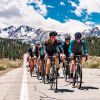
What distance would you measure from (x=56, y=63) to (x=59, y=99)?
290cm

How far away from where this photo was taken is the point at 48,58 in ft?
45.1

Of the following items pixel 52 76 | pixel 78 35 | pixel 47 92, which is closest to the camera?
pixel 47 92

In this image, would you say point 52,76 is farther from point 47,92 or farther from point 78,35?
point 78,35

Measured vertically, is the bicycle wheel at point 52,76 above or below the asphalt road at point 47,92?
above

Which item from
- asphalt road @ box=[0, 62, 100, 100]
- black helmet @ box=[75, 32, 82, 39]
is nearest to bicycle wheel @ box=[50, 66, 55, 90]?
asphalt road @ box=[0, 62, 100, 100]

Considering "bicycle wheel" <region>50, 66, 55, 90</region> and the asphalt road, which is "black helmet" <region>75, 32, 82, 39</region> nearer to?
"bicycle wheel" <region>50, 66, 55, 90</region>

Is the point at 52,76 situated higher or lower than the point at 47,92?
higher

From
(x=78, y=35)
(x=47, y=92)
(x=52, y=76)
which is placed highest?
(x=78, y=35)

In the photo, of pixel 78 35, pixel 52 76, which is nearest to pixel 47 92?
pixel 52 76

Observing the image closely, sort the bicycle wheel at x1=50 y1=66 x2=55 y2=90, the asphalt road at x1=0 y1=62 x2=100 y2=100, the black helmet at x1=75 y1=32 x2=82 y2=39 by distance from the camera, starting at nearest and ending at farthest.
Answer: the asphalt road at x1=0 y1=62 x2=100 y2=100 → the bicycle wheel at x1=50 y1=66 x2=55 y2=90 → the black helmet at x1=75 y1=32 x2=82 y2=39

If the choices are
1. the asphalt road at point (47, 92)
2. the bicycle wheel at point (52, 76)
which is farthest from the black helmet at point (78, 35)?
the asphalt road at point (47, 92)

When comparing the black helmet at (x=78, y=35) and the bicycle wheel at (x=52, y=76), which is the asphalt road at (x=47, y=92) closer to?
the bicycle wheel at (x=52, y=76)

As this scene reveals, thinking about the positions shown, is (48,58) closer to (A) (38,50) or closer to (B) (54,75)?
(B) (54,75)

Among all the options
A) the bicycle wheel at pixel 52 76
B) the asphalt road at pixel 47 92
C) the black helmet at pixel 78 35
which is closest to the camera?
the asphalt road at pixel 47 92
